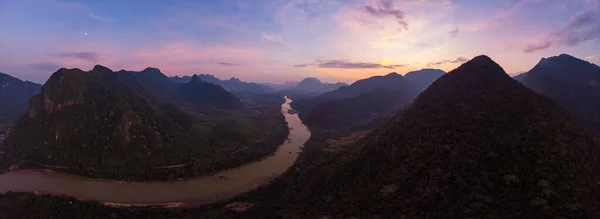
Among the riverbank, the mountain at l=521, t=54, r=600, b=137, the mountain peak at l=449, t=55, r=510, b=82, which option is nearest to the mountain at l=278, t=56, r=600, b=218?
the mountain peak at l=449, t=55, r=510, b=82

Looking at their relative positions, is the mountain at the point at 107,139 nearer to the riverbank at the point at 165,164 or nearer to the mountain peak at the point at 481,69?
the riverbank at the point at 165,164

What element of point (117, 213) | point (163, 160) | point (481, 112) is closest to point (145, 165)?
point (163, 160)

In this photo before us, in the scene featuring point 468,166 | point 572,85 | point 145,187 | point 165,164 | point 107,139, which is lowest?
point 145,187

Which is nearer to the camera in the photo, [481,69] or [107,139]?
[481,69]

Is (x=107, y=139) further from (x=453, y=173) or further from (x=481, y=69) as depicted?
(x=481, y=69)

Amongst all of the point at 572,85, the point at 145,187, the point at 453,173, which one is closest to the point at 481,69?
the point at 453,173

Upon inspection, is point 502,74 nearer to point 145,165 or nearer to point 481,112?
point 481,112
